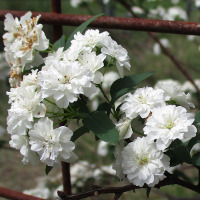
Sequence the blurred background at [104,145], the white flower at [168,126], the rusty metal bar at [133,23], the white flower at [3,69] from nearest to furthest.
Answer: the white flower at [168,126] → the rusty metal bar at [133,23] → the blurred background at [104,145] → the white flower at [3,69]

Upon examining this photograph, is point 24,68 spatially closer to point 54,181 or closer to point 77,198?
point 77,198

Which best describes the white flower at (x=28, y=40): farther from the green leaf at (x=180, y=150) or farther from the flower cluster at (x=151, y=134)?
the green leaf at (x=180, y=150)

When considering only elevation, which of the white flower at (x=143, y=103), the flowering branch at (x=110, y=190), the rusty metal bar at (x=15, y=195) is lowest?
the flowering branch at (x=110, y=190)

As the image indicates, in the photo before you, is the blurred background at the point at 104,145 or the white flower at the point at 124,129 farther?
the blurred background at the point at 104,145

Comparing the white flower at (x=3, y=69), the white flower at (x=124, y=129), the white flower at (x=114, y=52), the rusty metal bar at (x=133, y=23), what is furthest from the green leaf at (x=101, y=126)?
the white flower at (x=3, y=69)

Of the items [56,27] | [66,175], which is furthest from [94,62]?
[66,175]

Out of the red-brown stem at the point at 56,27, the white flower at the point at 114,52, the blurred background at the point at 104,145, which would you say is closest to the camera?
the white flower at the point at 114,52

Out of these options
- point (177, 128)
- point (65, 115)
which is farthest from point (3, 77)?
point (177, 128)

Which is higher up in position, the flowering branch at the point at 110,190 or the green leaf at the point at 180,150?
the green leaf at the point at 180,150

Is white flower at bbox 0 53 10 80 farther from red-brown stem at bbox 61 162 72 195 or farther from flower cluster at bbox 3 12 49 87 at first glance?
flower cluster at bbox 3 12 49 87
